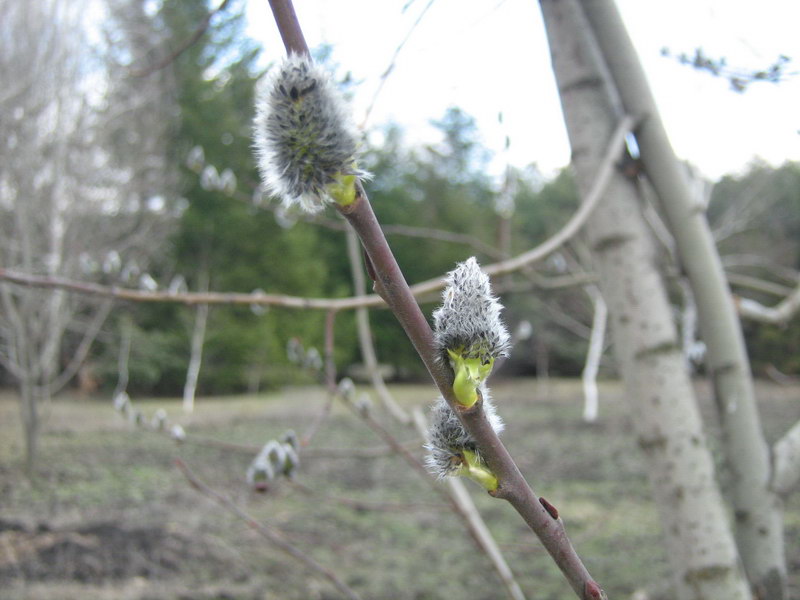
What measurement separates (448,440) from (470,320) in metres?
0.11

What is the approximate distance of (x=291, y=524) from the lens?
5.48 m

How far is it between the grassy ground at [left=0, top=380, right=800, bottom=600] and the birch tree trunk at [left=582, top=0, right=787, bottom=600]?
25.3 inches

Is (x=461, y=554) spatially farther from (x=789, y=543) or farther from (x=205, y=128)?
(x=205, y=128)

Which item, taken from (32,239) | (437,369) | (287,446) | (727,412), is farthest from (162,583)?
(32,239)

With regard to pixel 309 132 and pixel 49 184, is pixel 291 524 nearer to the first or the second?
pixel 309 132

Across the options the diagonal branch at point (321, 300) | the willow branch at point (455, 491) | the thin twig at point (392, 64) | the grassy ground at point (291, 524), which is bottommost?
the grassy ground at point (291, 524)

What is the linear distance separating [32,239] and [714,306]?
8726mm

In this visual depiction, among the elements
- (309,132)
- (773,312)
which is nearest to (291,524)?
(773,312)

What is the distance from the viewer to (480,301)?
0.45 metres

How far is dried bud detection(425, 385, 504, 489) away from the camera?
494 millimetres

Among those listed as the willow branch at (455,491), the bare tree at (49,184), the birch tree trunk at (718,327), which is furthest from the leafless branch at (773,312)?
the bare tree at (49,184)

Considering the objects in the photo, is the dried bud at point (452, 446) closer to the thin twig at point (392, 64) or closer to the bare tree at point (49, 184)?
the thin twig at point (392, 64)

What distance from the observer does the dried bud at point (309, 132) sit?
42 centimetres

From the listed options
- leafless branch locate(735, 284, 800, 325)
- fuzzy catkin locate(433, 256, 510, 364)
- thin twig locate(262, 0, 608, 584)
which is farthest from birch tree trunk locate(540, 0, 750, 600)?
fuzzy catkin locate(433, 256, 510, 364)
